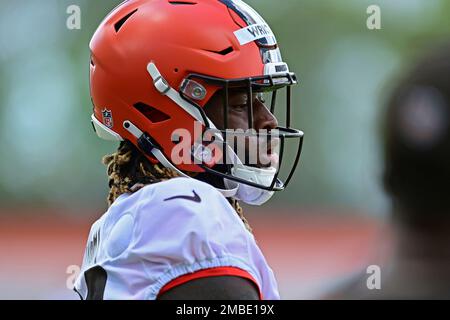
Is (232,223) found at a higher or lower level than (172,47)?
lower

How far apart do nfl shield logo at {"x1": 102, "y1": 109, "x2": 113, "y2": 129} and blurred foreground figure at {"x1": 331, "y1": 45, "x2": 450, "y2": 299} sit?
1774 mm

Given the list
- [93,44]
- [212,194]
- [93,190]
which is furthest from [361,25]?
[212,194]

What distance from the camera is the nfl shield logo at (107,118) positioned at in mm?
1893

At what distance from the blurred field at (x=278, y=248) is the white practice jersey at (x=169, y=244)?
3113 millimetres

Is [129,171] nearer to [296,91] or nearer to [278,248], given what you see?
[296,91]

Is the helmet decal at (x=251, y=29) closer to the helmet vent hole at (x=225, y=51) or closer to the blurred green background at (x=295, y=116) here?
the helmet vent hole at (x=225, y=51)

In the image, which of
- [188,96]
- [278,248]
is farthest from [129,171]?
[278,248]

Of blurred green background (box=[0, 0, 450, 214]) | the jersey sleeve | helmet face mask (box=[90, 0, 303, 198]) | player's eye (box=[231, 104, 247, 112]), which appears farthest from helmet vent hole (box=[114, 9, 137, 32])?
blurred green background (box=[0, 0, 450, 214])

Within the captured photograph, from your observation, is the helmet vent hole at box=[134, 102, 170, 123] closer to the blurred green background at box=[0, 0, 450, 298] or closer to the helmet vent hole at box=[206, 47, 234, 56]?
the helmet vent hole at box=[206, 47, 234, 56]

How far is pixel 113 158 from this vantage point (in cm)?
184

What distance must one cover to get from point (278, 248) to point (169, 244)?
416 centimetres

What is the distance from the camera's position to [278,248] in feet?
18.2
